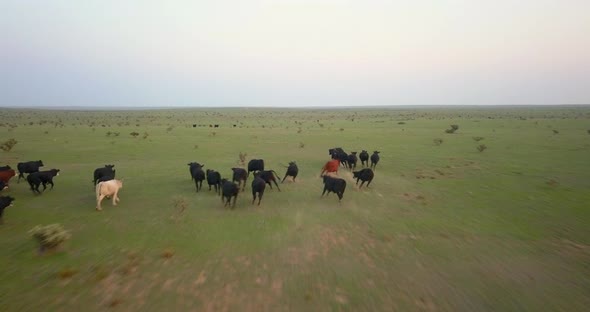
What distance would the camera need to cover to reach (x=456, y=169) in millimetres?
17766

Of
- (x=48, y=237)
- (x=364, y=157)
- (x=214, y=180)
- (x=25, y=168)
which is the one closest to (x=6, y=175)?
(x=25, y=168)

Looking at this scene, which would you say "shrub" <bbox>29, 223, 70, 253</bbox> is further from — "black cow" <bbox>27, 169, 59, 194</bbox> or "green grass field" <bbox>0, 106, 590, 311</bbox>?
"black cow" <bbox>27, 169, 59, 194</bbox>

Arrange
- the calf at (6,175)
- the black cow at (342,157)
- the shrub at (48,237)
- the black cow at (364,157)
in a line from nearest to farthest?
1. the shrub at (48,237)
2. the calf at (6,175)
3. the black cow at (364,157)
4. the black cow at (342,157)

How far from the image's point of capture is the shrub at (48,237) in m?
7.76

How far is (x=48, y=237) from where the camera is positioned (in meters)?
7.76

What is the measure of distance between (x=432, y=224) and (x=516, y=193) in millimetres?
5507

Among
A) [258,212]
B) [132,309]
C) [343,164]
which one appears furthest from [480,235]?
[343,164]

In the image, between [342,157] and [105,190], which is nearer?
[105,190]

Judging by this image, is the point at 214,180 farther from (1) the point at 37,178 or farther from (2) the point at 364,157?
(2) the point at 364,157

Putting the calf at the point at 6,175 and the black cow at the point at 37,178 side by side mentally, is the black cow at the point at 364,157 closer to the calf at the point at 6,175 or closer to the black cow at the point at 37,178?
the black cow at the point at 37,178

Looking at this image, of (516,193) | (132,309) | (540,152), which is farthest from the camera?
(540,152)

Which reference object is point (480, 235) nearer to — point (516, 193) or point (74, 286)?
point (516, 193)

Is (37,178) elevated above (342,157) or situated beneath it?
elevated above

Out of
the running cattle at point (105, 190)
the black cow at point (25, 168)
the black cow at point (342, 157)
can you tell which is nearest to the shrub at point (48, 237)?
the running cattle at point (105, 190)
